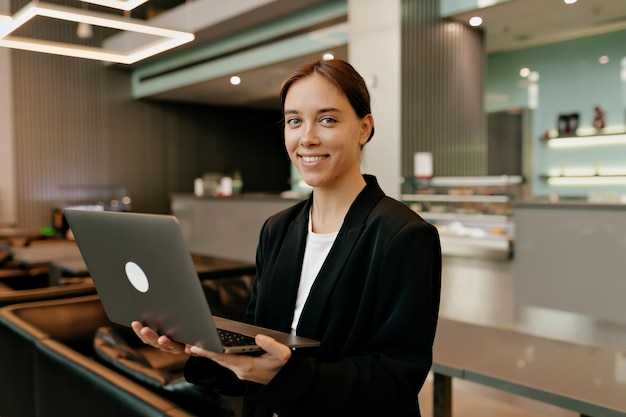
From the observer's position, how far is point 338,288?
1.09m

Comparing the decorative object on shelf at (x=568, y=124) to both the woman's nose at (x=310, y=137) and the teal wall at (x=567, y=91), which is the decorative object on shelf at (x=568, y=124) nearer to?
the teal wall at (x=567, y=91)

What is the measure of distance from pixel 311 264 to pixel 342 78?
0.39m

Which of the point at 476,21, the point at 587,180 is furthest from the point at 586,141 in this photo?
the point at 476,21

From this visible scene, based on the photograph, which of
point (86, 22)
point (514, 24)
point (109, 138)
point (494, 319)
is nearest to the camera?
point (86, 22)

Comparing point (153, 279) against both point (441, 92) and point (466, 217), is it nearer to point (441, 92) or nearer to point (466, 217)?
point (466, 217)

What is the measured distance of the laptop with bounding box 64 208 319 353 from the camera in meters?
0.94

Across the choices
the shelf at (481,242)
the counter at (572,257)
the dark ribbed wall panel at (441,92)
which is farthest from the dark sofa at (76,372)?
the dark ribbed wall panel at (441,92)

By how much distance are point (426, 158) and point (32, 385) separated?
4293mm

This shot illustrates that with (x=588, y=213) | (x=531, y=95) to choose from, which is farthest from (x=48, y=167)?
(x=588, y=213)

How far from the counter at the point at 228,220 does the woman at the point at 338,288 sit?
17.1 feet

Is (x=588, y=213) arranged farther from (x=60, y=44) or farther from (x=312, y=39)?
(x=312, y=39)

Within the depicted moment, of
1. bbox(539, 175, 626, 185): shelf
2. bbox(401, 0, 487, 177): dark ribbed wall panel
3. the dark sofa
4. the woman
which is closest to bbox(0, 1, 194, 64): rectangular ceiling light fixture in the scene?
the dark sofa

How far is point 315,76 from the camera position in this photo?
113 cm

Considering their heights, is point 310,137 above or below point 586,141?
below
